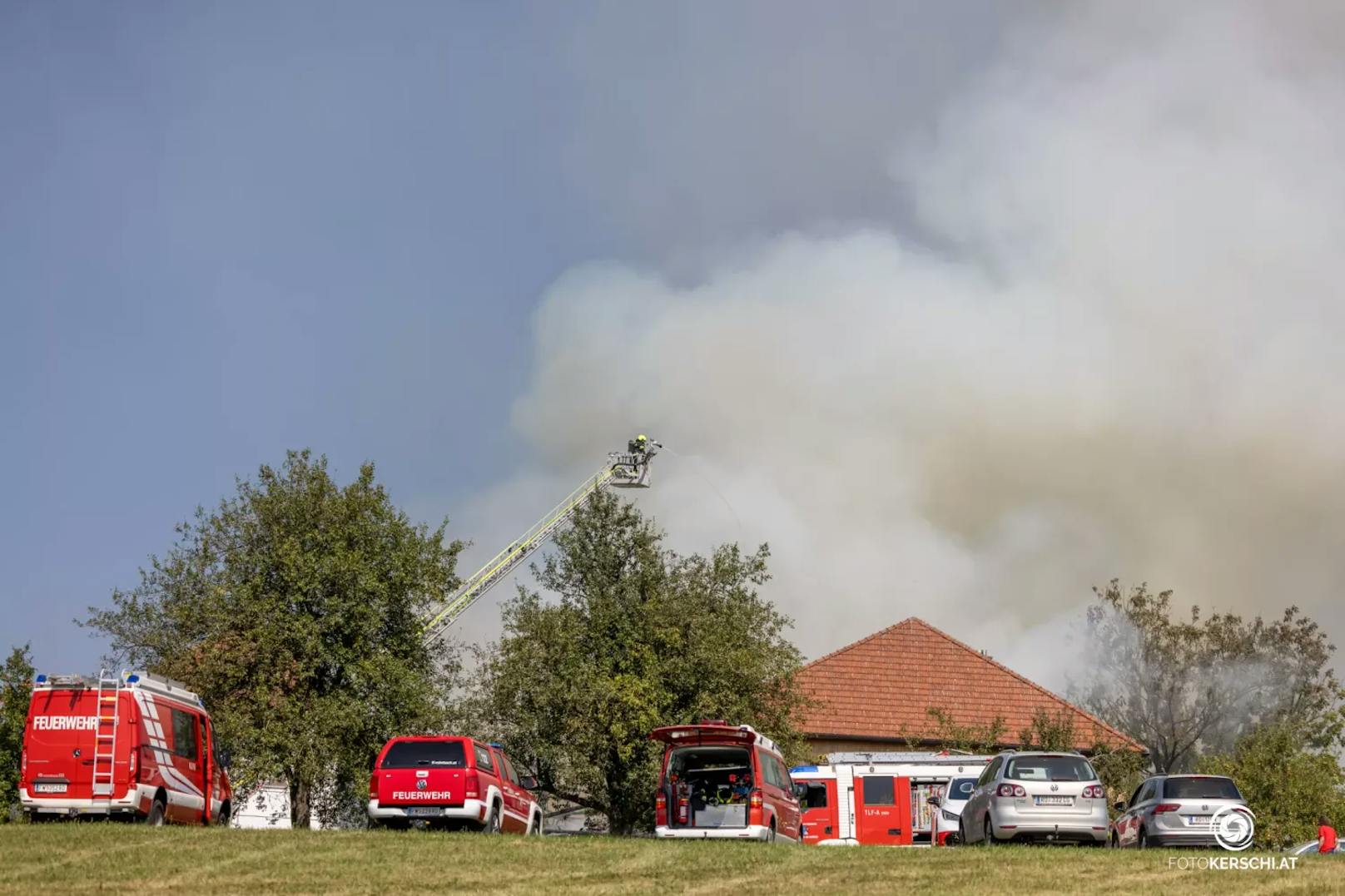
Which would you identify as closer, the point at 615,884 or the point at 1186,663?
the point at 615,884

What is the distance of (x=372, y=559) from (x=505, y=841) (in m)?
19.6

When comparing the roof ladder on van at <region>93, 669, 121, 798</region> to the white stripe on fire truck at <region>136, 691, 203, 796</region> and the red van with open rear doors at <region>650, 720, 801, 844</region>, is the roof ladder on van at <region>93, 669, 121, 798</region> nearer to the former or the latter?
the white stripe on fire truck at <region>136, 691, 203, 796</region>

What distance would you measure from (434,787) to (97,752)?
554 cm

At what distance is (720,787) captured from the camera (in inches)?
1018

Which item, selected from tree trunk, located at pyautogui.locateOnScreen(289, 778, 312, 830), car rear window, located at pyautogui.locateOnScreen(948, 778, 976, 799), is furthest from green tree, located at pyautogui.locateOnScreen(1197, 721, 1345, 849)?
tree trunk, located at pyautogui.locateOnScreen(289, 778, 312, 830)

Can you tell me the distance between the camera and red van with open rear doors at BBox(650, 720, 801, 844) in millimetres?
24703

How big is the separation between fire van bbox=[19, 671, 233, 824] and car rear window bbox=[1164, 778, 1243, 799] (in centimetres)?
1698

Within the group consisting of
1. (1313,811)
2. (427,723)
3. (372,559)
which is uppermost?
(372,559)

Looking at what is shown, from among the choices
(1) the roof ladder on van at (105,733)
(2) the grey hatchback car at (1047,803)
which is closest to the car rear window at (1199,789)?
(2) the grey hatchback car at (1047,803)

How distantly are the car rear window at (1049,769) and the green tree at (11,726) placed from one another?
25.9 metres

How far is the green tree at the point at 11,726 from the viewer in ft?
127

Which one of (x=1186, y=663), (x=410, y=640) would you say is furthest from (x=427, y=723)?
(x=1186, y=663)

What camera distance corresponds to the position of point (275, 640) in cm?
3778

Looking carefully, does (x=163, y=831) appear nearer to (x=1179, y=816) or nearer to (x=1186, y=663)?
(x=1179, y=816)
